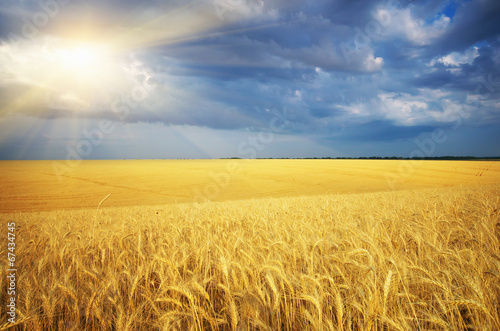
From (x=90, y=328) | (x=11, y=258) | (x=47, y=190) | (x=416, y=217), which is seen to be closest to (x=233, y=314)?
(x=90, y=328)

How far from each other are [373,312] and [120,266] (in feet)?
8.89

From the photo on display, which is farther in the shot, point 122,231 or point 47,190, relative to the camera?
point 47,190

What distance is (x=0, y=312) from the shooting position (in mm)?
1921

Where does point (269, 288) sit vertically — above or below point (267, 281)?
below

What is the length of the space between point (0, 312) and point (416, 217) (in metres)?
6.29

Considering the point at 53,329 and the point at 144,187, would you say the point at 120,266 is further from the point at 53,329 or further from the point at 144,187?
the point at 144,187

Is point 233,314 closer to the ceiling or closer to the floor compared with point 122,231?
closer to the ceiling

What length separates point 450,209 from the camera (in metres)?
5.21

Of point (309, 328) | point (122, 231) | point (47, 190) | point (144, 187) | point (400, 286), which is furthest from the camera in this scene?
point (144, 187)

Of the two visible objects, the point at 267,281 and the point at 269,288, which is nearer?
the point at 267,281

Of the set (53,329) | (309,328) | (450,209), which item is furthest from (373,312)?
(450,209)

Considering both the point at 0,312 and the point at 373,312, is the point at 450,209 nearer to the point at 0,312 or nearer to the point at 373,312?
the point at 373,312

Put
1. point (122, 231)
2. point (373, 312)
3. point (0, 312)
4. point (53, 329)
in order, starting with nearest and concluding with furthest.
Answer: point (373, 312)
point (53, 329)
point (0, 312)
point (122, 231)

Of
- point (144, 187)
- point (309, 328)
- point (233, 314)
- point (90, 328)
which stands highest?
point (233, 314)
